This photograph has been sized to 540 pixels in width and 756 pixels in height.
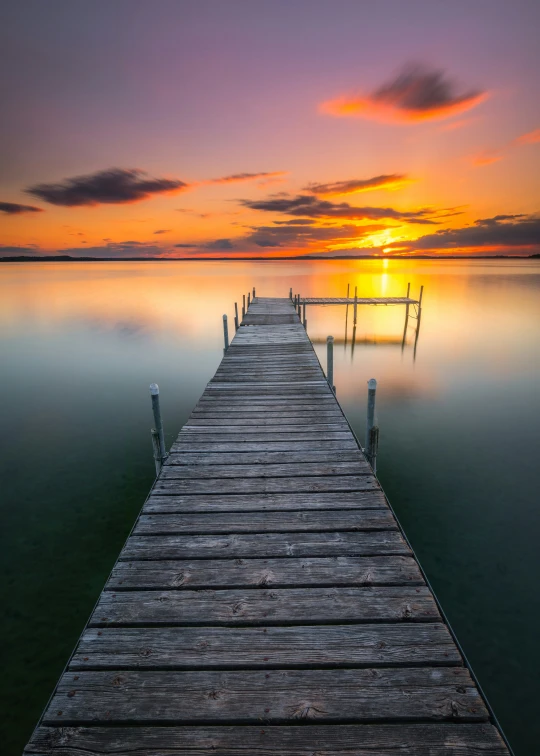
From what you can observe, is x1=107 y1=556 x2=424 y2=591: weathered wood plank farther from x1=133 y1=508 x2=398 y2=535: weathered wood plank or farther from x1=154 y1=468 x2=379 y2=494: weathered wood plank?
x1=154 y1=468 x2=379 y2=494: weathered wood plank

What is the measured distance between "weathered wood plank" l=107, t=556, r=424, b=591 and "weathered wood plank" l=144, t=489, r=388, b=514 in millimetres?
928

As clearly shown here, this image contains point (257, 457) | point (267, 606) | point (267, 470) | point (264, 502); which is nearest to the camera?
point (267, 606)

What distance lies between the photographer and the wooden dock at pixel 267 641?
2.61m

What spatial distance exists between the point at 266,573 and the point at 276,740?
144 cm

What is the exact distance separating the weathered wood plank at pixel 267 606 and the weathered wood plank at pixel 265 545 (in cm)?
49

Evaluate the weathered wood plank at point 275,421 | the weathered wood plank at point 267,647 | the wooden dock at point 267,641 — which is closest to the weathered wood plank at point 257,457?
the wooden dock at point 267,641

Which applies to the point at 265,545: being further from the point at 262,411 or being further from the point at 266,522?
the point at 262,411

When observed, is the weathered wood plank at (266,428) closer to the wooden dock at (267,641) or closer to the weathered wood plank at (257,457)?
the weathered wood plank at (257,457)

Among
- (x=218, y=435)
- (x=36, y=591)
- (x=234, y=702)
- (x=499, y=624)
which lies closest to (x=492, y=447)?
(x=499, y=624)

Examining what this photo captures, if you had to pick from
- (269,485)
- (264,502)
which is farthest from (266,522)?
(269,485)

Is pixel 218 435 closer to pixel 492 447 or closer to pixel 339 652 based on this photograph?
pixel 339 652

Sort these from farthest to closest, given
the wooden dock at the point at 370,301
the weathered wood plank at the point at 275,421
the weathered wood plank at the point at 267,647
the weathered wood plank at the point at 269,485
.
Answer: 1. the wooden dock at the point at 370,301
2. the weathered wood plank at the point at 275,421
3. the weathered wood plank at the point at 269,485
4. the weathered wood plank at the point at 267,647

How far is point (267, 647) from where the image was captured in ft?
10.4

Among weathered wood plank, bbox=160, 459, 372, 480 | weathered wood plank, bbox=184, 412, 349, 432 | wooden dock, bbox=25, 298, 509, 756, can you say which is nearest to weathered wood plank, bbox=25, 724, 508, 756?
wooden dock, bbox=25, 298, 509, 756
